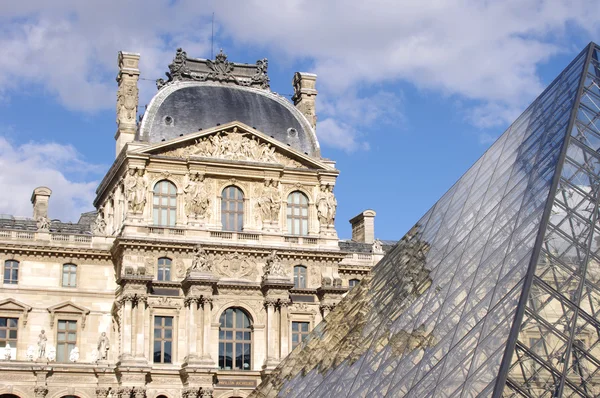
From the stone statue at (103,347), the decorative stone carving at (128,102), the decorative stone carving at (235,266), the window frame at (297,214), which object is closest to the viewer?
the stone statue at (103,347)

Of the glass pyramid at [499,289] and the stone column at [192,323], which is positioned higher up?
the stone column at [192,323]

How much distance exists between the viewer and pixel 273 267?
48.6 m

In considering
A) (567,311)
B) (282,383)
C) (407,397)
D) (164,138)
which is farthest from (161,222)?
(567,311)

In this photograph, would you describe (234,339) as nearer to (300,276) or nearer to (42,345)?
(300,276)

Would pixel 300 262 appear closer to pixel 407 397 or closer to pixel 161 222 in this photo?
Answer: pixel 161 222

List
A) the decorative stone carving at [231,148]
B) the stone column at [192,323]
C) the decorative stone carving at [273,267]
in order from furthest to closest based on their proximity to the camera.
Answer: the decorative stone carving at [231,148] → the decorative stone carving at [273,267] → the stone column at [192,323]

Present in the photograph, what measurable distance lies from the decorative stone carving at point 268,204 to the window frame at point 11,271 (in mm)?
11388

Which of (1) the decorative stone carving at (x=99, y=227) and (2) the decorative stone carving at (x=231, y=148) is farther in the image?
(1) the decorative stone carving at (x=99, y=227)

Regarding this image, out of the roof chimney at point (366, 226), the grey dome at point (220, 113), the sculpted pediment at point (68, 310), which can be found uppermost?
the grey dome at point (220, 113)

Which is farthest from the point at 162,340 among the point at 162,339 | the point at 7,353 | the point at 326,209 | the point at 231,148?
the point at 326,209

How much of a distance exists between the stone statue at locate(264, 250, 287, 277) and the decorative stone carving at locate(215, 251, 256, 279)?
85 centimetres

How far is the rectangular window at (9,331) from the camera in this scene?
47.7 m

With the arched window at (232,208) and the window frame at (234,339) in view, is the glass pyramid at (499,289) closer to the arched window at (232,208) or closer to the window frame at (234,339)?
the window frame at (234,339)

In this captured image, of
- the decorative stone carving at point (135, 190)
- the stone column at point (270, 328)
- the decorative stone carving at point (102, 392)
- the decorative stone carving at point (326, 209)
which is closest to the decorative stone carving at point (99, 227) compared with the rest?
the decorative stone carving at point (135, 190)
